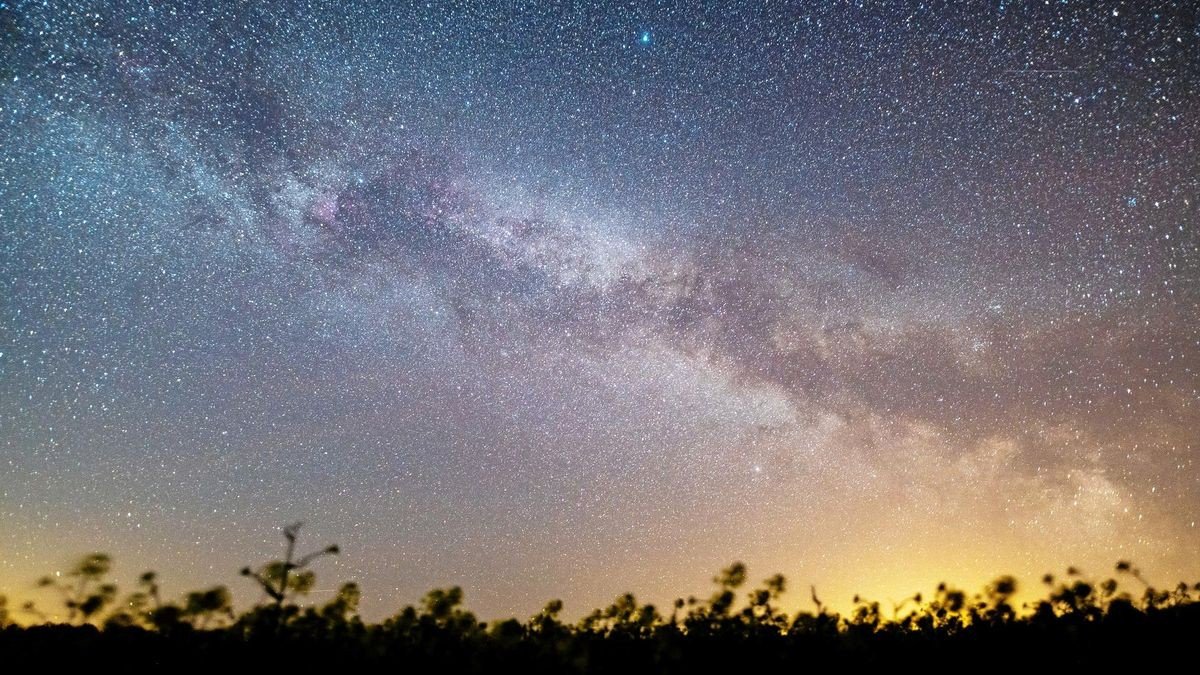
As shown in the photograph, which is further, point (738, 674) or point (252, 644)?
point (252, 644)

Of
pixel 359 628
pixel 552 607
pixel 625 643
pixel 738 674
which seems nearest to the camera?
pixel 738 674

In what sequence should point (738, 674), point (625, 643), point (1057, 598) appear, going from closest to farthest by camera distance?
point (738, 674) < point (625, 643) < point (1057, 598)

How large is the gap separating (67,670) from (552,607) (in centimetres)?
3870

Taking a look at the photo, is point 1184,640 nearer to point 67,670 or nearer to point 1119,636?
point 1119,636

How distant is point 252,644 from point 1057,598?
158 ft

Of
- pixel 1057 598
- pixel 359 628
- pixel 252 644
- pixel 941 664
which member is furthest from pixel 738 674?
pixel 1057 598

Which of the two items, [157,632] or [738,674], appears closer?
[738,674]

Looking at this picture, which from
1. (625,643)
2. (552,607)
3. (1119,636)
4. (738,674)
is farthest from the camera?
(552,607)

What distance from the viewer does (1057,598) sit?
4266 cm

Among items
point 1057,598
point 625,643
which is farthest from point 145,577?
point 1057,598

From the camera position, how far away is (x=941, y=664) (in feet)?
82.8

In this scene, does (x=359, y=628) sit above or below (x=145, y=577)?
below

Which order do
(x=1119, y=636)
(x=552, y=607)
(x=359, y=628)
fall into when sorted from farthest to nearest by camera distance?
(x=552, y=607) → (x=359, y=628) → (x=1119, y=636)

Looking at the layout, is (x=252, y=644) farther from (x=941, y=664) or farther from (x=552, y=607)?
(x=552, y=607)
